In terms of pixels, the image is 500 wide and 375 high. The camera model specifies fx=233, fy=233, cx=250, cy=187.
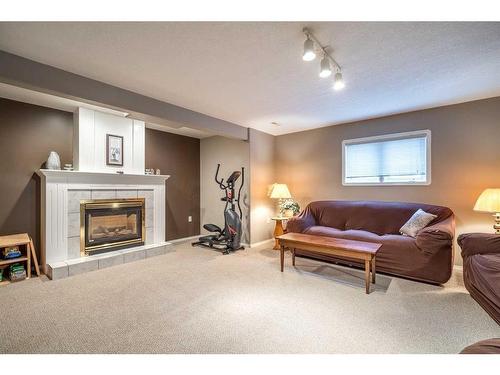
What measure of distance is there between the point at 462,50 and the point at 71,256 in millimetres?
5023

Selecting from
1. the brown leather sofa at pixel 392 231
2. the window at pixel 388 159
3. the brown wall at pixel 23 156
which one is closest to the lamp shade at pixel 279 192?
the brown leather sofa at pixel 392 231

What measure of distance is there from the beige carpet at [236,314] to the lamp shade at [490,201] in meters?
0.94

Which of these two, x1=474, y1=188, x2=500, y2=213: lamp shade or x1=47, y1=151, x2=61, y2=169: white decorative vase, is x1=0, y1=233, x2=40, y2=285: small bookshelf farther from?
x1=474, y1=188, x2=500, y2=213: lamp shade

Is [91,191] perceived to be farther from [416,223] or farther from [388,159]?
[388,159]

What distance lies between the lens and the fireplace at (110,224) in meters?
3.49

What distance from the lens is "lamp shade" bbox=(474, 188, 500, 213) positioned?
2.69m

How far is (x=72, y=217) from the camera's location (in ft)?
11.0

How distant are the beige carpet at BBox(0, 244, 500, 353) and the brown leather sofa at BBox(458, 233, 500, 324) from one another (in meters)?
0.15

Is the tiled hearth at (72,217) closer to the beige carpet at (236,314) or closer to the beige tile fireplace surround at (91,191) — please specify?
the beige tile fireplace surround at (91,191)

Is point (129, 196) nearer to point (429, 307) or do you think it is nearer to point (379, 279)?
point (379, 279)

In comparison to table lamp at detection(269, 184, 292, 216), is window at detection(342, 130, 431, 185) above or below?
above

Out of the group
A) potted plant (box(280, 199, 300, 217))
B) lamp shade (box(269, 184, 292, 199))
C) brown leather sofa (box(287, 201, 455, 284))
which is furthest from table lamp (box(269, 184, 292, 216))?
brown leather sofa (box(287, 201, 455, 284))

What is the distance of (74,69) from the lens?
230cm

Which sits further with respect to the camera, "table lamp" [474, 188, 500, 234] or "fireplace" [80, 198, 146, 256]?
"fireplace" [80, 198, 146, 256]
